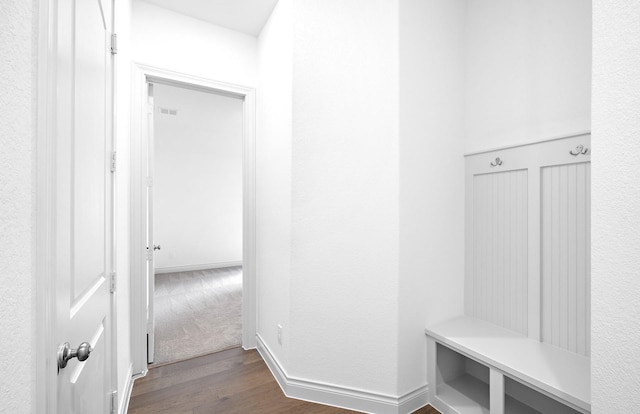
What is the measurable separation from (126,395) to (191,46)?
2605 millimetres

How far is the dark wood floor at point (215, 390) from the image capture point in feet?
5.83

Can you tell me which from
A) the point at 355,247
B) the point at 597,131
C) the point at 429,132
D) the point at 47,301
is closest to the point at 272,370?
the point at 355,247

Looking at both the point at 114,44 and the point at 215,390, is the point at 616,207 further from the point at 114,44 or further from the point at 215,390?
the point at 215,390

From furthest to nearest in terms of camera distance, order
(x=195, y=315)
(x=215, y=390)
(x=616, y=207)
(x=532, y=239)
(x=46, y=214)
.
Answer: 1. (x=195, y=315)
2. (x=215, y=390)
3. (x=532, y=239)
4. (x=616, y=207)
5. (x=46, y=214)

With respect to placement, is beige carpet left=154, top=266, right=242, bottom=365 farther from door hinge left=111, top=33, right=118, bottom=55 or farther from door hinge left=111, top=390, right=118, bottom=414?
door hinge left=111, top=33, right=118, bottom=55

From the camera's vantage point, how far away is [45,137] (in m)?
0.64

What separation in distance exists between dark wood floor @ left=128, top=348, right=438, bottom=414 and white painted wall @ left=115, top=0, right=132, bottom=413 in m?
0.17

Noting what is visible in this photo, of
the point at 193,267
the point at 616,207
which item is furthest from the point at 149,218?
the point at 193,267

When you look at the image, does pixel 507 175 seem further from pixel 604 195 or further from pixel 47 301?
pixel 47 301

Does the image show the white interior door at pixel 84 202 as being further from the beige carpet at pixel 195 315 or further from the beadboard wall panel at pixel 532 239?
the beadboard wall panel at pixel 532 239

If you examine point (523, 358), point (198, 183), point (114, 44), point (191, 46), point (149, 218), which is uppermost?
point (191, 46)

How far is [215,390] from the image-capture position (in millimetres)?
1955

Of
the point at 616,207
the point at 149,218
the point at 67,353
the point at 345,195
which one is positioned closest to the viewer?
the point at 67,353

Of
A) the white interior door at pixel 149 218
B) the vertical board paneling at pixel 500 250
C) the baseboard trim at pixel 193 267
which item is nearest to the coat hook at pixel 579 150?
the vertical board paneling at pixel 500 250
